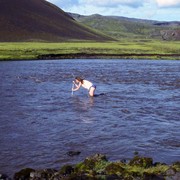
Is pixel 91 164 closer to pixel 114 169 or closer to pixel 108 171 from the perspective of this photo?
pixel 108 171

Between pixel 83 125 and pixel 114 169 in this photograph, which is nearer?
pixel 114 169

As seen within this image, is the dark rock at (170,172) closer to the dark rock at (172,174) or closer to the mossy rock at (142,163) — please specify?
the dark rock at (172,174)

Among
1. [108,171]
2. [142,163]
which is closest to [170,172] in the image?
[142,163]

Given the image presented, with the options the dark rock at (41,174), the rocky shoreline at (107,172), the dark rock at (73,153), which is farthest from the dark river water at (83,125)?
the dark rock at (41,174)

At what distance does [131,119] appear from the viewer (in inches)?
1002

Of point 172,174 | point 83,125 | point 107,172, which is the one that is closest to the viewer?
point 172,174

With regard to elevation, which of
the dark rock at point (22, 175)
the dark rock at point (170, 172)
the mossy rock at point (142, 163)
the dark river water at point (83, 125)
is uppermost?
the dark rock at point (170, 172)

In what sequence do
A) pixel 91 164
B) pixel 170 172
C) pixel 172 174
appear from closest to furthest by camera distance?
pixel 172 174 → pixel 170 172 → pixel 91 164

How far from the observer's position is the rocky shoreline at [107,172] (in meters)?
13.5

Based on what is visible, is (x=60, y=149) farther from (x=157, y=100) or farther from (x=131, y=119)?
(x=157, y=100)

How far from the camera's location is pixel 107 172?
1443 cm

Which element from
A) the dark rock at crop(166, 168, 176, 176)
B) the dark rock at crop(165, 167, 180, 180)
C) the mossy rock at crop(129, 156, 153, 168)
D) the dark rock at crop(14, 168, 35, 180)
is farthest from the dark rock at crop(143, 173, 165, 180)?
the dark rock at crop(14, 168, 35, 180)

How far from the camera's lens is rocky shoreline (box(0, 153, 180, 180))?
1353 centimetres

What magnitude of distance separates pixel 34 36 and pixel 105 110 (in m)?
150
